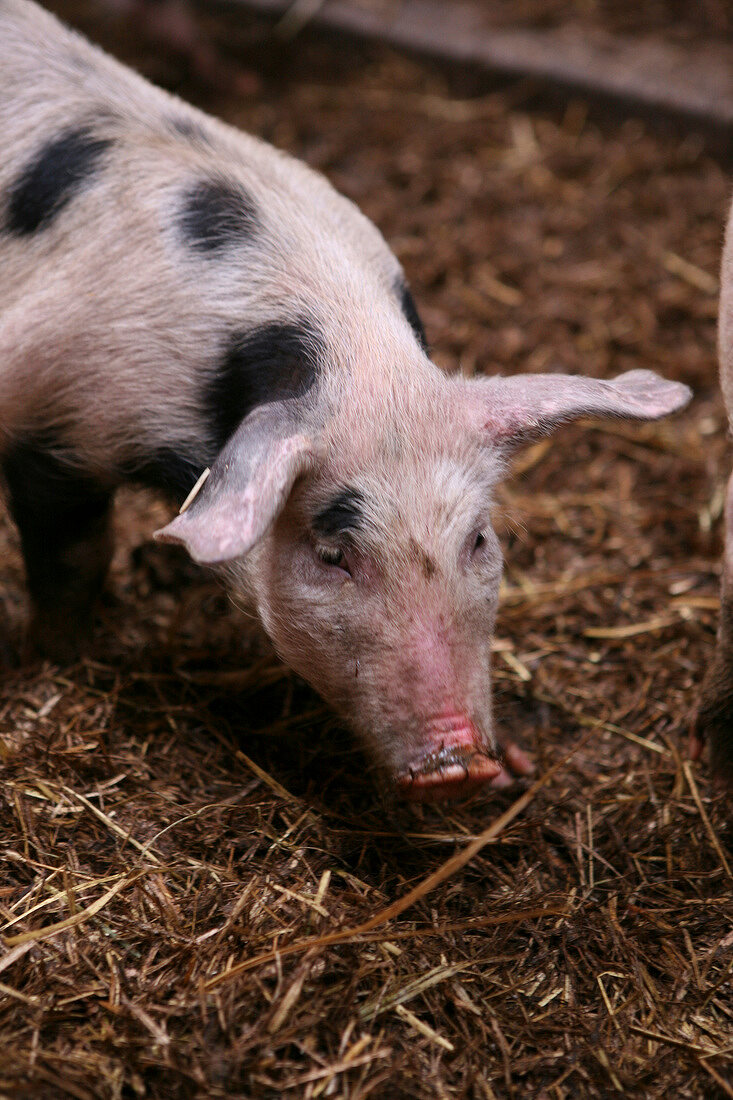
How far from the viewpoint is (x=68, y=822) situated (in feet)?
9.16

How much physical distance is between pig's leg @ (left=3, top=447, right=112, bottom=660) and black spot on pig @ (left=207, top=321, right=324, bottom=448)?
51cm

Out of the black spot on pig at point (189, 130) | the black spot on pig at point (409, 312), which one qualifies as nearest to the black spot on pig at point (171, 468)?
the black spot on pig at point (409, 312)

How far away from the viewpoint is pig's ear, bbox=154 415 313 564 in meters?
2.35

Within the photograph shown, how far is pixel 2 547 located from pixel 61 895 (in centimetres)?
171

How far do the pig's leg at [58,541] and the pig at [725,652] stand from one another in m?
1.69

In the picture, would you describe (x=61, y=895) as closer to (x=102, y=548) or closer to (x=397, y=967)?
(x=397, y=967)

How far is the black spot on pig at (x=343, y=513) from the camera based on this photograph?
104 inches

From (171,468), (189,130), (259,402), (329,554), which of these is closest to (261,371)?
(259,402)

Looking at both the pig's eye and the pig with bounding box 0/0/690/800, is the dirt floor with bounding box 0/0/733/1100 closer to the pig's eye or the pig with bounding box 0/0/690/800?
the pig with bounding box 0/0/690/800

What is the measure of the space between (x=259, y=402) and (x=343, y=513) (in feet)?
1.26

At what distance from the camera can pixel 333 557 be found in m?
2.71

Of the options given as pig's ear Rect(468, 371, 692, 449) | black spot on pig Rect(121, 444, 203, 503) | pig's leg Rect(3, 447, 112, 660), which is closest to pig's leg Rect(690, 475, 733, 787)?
pig's ear Rect(468, 371, 692, 449)

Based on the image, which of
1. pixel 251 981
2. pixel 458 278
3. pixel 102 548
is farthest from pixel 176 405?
pixel 458 278

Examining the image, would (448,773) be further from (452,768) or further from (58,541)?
(58,541)
